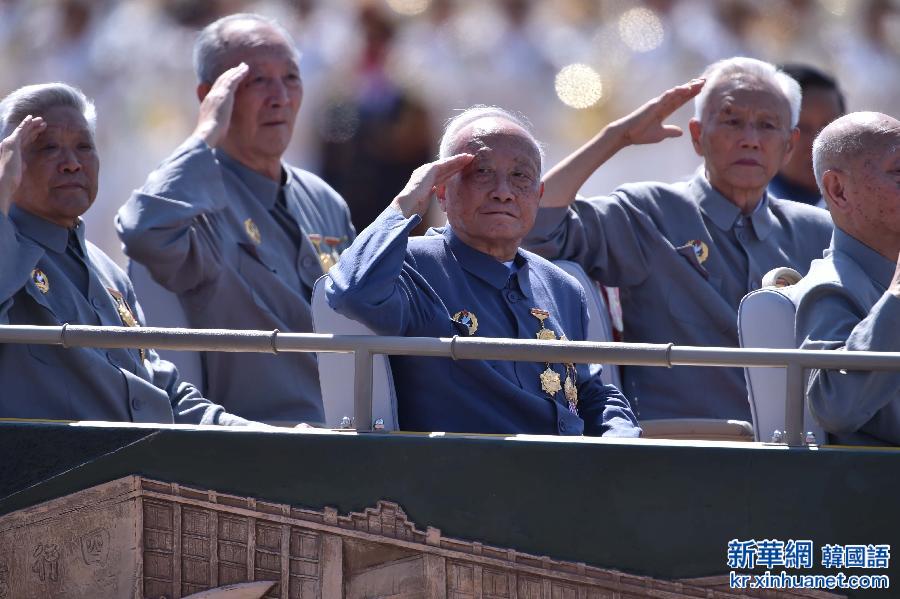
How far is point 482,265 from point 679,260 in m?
1.08

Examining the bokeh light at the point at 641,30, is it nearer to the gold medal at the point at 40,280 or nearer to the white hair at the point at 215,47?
the white hair at the point at 215,47

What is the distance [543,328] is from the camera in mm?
3959

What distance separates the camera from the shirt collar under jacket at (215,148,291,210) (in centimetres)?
529

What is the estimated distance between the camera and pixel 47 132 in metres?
4.21

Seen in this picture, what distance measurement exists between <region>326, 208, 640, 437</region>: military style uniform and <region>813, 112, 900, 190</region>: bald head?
2.52 ft

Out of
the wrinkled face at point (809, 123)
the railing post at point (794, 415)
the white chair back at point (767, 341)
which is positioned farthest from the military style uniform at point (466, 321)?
the wrinkled face at point (809, 123)

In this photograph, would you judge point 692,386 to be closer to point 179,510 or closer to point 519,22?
point 179,510

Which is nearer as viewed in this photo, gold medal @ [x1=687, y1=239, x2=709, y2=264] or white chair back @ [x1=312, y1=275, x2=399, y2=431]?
white chair back @ [x1=312, y1=275, x2=399, y2=431]

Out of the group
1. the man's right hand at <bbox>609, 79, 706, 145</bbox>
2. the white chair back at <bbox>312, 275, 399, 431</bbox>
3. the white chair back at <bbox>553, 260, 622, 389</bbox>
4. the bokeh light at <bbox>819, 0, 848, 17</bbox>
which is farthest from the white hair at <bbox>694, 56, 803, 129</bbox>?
the bokeh light at <bbox>819, 0, 848, 17</bbox>

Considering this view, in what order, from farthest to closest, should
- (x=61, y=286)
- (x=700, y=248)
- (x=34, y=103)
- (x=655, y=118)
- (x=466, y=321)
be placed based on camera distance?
(x=700, y=248)
(x=655, y=118)
(x=34, y=103)
(x=61, y=286)
(x=466, y=321)

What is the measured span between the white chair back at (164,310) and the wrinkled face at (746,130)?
175 cm

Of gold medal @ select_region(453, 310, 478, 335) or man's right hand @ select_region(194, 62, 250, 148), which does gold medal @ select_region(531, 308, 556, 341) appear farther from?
man's right hand @ select_region(194, 62, 250, 148)

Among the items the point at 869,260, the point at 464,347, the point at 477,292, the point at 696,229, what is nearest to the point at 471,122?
the point at 477,292

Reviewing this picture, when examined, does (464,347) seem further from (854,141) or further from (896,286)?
(854,141)
